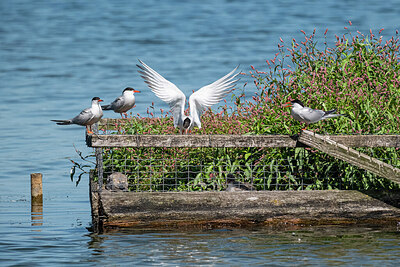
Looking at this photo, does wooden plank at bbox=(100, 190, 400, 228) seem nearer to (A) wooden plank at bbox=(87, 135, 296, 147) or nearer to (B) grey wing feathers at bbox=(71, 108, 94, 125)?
(A) wooden plank at bbox=(87, 135, 296, 147)

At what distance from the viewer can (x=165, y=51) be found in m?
38.2

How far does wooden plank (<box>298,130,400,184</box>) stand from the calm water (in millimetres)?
844

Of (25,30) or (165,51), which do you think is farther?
(25,30)

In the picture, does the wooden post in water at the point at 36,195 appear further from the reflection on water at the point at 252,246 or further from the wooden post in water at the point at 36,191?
the reflection on water at the point at 252,246

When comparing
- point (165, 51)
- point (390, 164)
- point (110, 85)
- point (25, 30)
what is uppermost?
point (25, 30)

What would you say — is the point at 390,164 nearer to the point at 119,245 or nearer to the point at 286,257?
the point at 286,257

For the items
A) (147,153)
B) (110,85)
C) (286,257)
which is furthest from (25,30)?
(286,257)

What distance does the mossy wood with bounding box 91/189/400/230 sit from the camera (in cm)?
1059

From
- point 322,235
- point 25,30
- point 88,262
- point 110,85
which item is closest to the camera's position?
point 88,262

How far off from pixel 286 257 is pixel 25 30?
42180 millimetres

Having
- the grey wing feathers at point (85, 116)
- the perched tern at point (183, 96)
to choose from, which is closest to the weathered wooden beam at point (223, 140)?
the grey wing feathers at point (85, 116)

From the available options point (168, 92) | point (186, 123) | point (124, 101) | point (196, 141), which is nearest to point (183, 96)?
point (168, 92)

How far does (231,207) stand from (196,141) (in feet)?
3.28

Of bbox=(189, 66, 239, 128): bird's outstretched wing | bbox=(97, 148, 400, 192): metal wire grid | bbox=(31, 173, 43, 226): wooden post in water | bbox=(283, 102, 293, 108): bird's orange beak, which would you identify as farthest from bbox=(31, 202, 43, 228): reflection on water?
bbox=(283, 102, 293, 108): bird's orange beak
